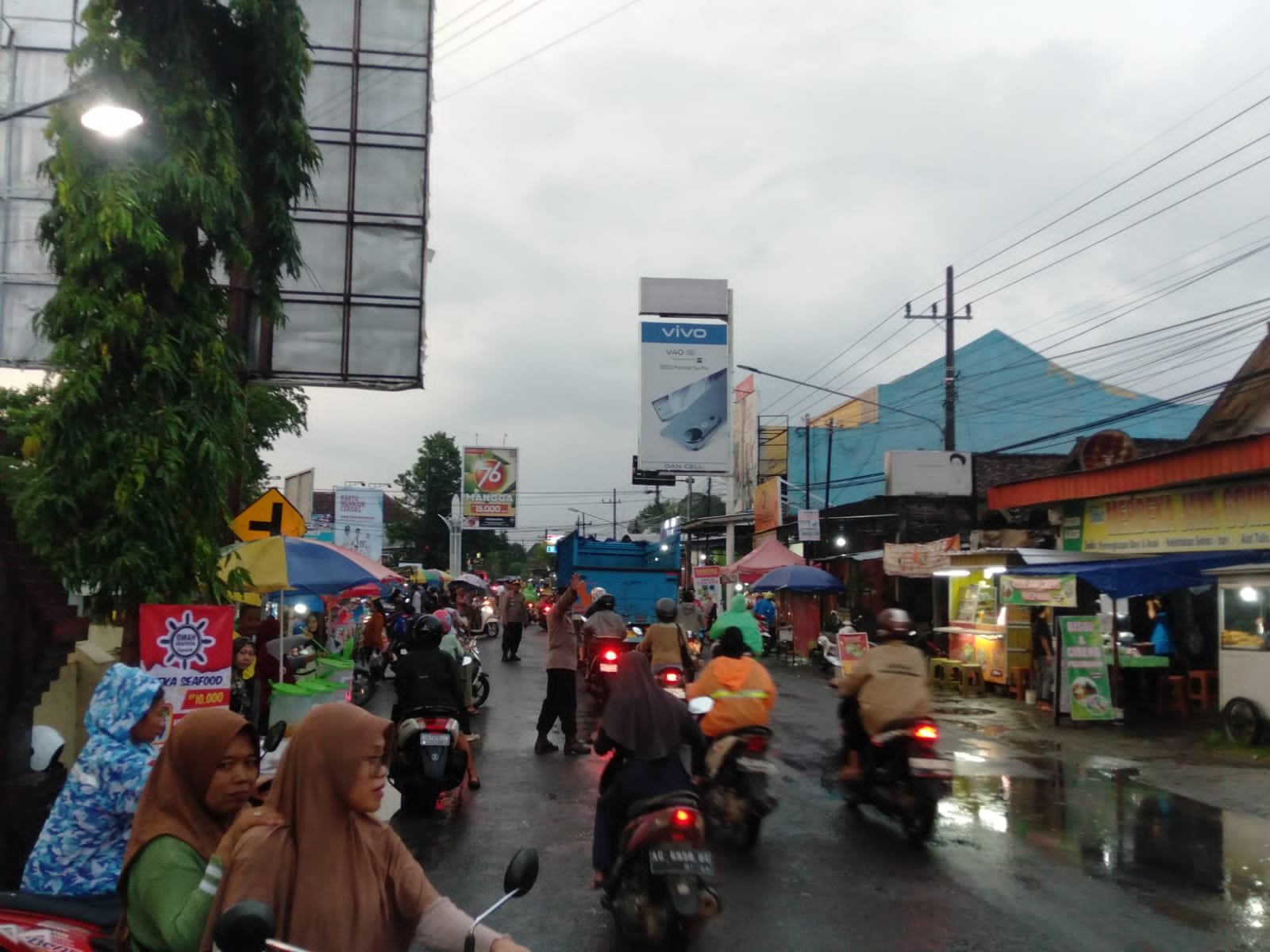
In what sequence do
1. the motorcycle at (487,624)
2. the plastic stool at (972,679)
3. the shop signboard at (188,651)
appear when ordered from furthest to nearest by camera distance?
1. the motorcycle at (487,624)
2. the plastic stool at (972,679)
3. the shop signboard at (188,651)

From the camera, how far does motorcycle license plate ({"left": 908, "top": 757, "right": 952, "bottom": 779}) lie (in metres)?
7.84

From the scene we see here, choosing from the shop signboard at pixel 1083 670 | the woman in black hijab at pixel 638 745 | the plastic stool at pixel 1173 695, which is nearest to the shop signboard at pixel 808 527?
the plastic stool at pixel 1173 695

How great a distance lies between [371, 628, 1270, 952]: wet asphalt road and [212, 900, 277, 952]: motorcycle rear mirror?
3.67 m

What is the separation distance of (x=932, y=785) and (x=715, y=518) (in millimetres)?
32857

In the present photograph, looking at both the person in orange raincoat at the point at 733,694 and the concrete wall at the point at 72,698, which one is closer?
the concrete wall at the point at 72,698

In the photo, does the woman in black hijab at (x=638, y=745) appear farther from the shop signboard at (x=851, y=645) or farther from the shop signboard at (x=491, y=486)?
the shop signboard at (x=491, y=486)

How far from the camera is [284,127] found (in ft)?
27.9

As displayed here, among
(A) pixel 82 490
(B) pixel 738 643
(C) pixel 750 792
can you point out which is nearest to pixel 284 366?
(A) pixel 82 490

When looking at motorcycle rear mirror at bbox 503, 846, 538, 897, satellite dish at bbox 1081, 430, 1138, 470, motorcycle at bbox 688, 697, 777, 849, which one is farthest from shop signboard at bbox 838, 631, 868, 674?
Result: motorcycle rear mirror at bbox 503, 846, 538, 897

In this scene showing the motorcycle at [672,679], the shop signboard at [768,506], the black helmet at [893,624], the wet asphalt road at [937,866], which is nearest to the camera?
the wet asphalt road at [937,866]

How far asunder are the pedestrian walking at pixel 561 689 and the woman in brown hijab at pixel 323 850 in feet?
30.4

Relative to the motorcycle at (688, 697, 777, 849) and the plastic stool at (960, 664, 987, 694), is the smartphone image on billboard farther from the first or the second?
the motorcycle at (688, 697, 777, 849)

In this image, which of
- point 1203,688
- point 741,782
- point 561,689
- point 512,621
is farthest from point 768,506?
point 741,782

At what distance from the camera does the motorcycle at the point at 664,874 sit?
5188 millimetres
